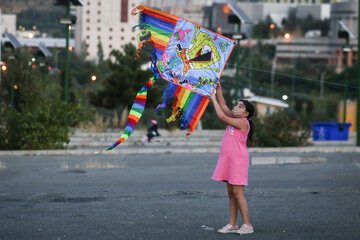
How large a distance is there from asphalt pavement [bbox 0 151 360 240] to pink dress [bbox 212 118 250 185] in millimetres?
688

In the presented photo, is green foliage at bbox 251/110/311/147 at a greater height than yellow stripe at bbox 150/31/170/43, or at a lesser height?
lesser

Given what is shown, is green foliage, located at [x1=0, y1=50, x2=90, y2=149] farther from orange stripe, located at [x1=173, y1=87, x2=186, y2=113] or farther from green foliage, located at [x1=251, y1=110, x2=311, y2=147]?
orange stripe, located at [x1=173, y1=87, x2=186, y2=113]

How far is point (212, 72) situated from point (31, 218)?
3.20 metres

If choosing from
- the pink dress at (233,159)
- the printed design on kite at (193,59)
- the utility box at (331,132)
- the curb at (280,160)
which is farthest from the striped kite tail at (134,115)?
the utility box at (331,132)

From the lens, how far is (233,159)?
8.31m

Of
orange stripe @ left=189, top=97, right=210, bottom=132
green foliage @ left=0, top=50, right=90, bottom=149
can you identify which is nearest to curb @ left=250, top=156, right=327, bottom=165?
green foliage @ left=0, top=50, right=90, bottom=149

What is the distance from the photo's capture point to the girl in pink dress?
830 cm

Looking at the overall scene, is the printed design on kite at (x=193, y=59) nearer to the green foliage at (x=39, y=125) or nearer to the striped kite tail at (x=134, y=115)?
the striped kite tail at (x=134, y=115)

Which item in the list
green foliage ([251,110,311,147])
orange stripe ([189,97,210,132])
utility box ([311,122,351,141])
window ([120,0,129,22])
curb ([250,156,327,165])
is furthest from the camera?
window ([120,0,129,22])

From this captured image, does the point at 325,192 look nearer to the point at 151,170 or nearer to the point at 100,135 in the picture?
the point at 151,170

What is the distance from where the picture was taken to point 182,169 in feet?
55.5

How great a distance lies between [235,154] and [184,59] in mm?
1257

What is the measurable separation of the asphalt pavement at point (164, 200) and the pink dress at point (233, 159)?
0.69 meters

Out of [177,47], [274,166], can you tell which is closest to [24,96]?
[274,166]
